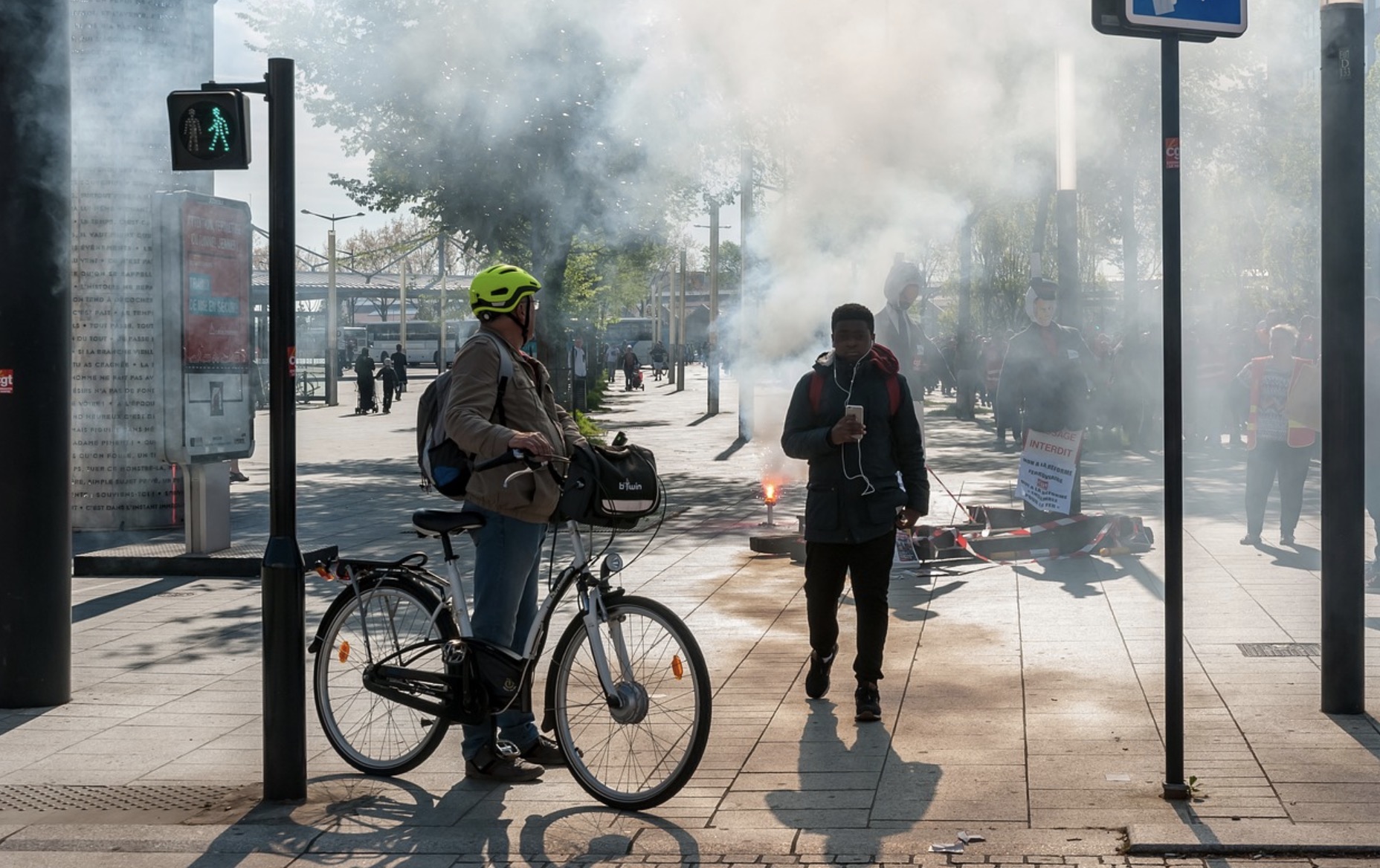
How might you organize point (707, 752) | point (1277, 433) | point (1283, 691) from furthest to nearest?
1. point (1277, 433)
2. point (1283, 691)
3. point (707, 752)

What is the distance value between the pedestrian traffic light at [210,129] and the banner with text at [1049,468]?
260 inches

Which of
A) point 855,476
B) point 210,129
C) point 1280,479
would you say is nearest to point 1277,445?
point 1280,479

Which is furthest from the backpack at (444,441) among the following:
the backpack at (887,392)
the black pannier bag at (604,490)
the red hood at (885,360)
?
the red hood at (885,360)

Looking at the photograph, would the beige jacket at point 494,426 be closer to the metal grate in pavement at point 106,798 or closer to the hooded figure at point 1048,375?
the metal grate in pavement at point 106,798

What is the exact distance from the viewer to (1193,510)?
1295 cm

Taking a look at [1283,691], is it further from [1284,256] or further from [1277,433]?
[1284,256]

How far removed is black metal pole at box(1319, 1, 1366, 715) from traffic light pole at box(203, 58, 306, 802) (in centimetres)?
338

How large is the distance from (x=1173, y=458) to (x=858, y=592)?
186 centimetres

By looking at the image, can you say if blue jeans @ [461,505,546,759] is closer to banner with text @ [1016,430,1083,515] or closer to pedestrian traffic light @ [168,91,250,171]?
pedestrian traffic light @ [168,91,250,171]

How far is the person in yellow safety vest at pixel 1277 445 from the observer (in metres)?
10.4

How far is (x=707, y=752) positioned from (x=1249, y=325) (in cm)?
2019

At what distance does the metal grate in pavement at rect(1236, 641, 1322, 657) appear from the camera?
22.3ft

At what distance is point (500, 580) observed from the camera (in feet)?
16.5

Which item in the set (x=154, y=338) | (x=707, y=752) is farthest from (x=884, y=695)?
(x=154, y=338)
